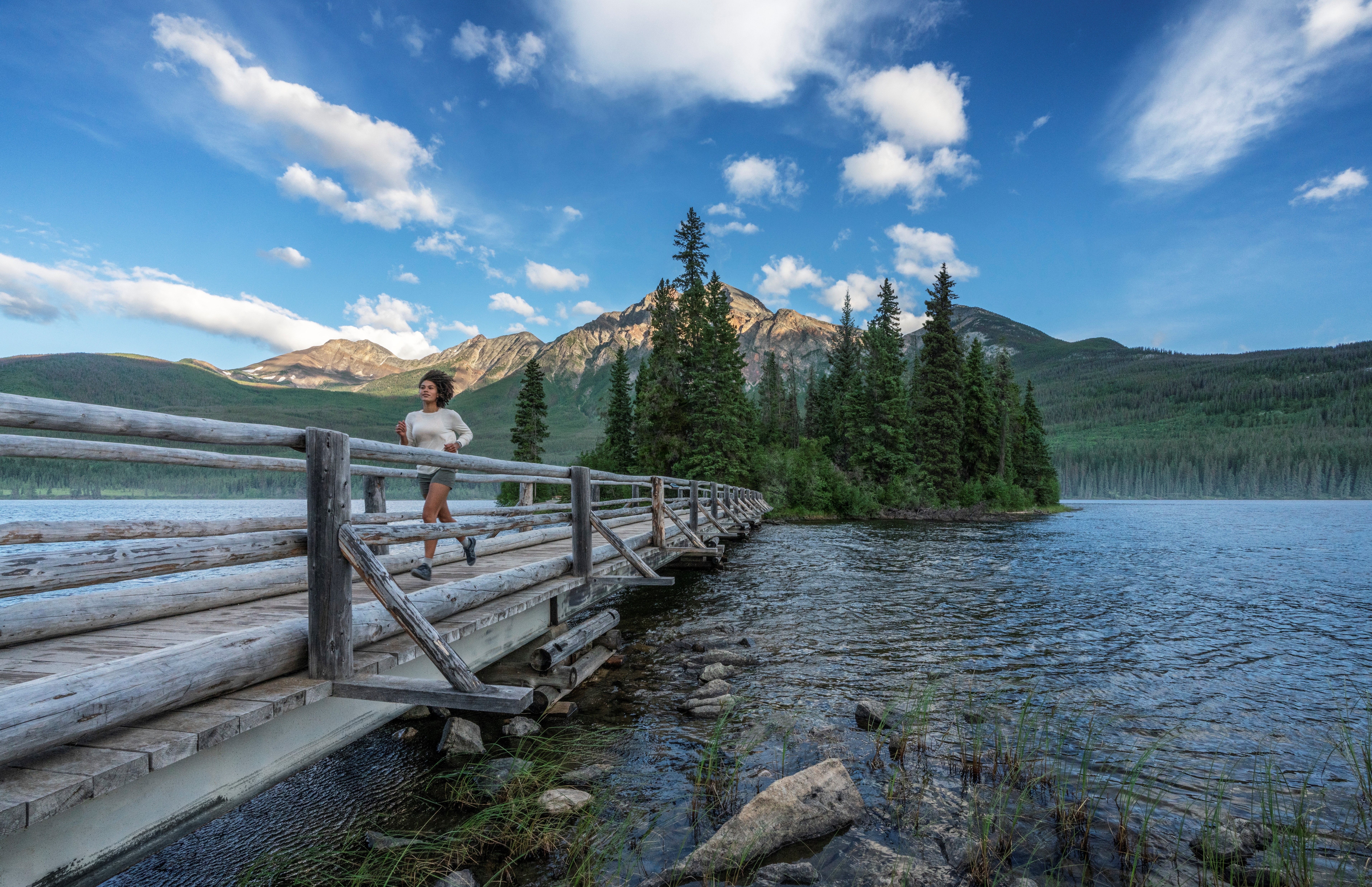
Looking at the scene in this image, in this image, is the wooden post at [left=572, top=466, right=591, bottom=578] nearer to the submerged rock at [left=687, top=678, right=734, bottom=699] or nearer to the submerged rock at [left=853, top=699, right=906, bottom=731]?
the submerged rock at [left=687, top=678, right=734, bottom=699]

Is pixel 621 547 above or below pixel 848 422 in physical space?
below

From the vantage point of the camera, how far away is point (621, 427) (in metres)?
55.2

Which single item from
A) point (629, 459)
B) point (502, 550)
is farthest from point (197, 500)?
point (502, 550)

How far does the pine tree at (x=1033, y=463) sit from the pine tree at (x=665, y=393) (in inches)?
1588

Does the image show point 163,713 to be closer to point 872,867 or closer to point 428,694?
point 428,694

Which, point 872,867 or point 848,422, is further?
point 848,422

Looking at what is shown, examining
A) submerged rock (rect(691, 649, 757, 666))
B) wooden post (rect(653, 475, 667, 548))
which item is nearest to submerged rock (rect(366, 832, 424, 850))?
submerged rock (rect(691, 649, 757, 666))

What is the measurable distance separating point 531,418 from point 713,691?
47.7 m

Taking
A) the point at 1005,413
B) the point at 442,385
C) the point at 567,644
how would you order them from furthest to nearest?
1. the point at 1005,413
2. the point at 567,644
3. the point at 442,385

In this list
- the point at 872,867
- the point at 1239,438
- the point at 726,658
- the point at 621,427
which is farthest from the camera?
the point at 1239,438

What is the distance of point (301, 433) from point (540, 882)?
124 inches

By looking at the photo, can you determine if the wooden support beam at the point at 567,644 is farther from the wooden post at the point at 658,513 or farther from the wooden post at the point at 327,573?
the wooden post at the point at 658,513

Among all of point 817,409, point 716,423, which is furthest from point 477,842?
point 817,409

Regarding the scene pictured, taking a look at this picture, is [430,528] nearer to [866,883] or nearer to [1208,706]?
[866,883]
